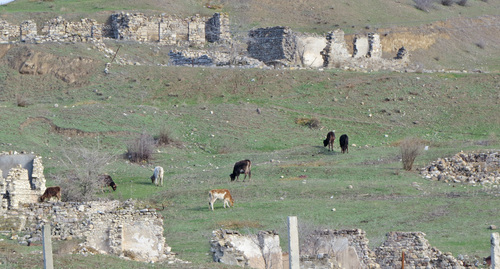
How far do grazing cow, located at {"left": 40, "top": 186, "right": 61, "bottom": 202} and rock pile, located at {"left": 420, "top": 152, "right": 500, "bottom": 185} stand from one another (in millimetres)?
12360

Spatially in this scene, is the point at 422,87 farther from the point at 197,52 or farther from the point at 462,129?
the point at 197,52

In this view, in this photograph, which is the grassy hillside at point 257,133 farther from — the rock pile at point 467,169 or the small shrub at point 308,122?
the rock pile at point 467,169

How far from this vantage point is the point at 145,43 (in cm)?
5925

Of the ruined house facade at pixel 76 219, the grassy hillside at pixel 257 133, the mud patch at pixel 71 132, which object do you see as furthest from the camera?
the mud patch at pixel 71 132

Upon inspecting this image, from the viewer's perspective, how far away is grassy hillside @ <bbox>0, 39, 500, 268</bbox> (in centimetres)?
2689

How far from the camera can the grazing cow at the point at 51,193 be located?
28688mm

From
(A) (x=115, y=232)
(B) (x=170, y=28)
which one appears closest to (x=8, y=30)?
(B) (x=170, y=28)

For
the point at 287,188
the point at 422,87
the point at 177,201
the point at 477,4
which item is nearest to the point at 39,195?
the point at 177,201

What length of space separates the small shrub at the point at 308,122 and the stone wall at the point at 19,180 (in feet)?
54.2

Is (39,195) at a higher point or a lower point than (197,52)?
lower

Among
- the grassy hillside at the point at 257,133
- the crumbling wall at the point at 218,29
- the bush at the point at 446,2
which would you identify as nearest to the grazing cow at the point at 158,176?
the grassy hillside at the point at 257,133

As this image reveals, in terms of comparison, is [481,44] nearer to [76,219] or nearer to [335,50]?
[335,50]

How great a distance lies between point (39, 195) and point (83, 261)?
11066 mm

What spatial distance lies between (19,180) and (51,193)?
3.78 feet
